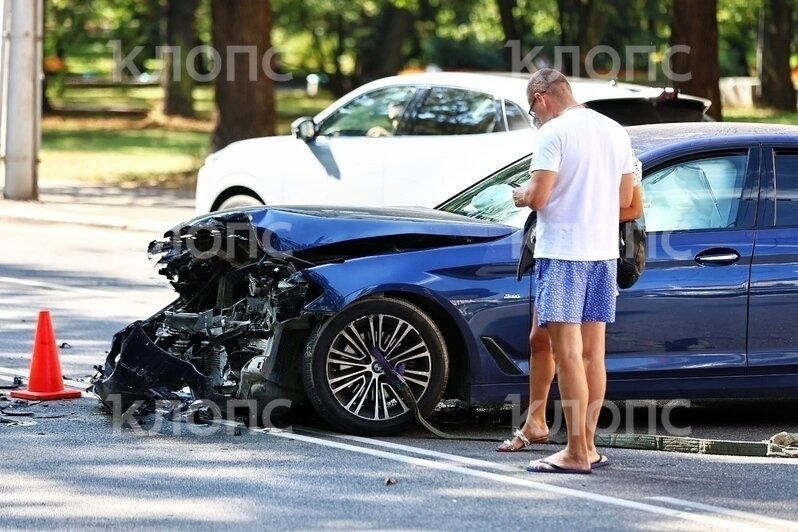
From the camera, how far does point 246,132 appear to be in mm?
22875

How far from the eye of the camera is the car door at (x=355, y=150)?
13.1m

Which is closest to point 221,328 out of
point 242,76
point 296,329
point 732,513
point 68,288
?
point 296,329

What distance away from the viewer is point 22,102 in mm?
20094

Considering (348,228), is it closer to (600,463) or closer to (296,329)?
(296,329)

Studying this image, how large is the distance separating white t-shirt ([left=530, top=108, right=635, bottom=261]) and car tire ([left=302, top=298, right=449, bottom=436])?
99cm

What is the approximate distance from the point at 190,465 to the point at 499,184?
248cm

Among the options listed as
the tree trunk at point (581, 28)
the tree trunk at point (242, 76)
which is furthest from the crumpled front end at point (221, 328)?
the tree trunk at point (581, 28)

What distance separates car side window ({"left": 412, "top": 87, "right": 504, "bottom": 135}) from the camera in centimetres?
1284

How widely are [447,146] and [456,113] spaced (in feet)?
1.07

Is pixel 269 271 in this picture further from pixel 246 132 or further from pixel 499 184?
pixel 246 132

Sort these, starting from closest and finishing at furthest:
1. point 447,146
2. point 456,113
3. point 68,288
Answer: point 68,288 < point 447,146 < point 456,113

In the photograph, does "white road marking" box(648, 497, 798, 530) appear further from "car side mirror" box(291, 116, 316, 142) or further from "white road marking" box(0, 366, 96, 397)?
"car side mirror" box(291, 116, 316, 142)

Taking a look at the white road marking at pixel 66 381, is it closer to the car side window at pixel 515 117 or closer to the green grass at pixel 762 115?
the car side window at pixel 515 117

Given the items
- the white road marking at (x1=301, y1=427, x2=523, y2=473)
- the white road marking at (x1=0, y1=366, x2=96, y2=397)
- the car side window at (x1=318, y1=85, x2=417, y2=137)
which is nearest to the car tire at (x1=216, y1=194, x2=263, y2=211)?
the car side window at (x1=318, y1=85, x2=417, y2=137)
